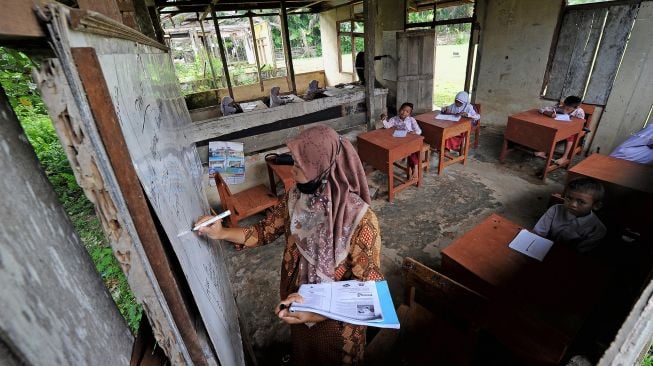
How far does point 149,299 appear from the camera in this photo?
569 millimetres

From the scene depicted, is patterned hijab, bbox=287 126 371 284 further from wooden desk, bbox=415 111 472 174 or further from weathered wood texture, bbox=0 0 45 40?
wooden desk, bbox=415 111 472 174

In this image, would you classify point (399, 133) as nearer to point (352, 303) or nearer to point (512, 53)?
point (352, 303)

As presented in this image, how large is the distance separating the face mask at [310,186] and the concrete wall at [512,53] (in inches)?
262

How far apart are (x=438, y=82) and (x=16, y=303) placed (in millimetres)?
13531

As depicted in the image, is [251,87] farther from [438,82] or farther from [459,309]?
[459,309]

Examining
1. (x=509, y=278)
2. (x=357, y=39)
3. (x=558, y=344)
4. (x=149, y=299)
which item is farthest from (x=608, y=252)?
(x=357, y=39)

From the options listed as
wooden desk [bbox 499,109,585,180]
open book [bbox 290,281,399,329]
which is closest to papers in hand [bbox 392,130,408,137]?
wooden desk [bbox 499,109,585,180]

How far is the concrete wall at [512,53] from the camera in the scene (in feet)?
18.7

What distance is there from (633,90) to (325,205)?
6295mm

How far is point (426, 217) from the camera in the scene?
399 cm

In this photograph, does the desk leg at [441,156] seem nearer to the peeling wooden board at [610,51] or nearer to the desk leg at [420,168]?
the desk leg at [420,168]

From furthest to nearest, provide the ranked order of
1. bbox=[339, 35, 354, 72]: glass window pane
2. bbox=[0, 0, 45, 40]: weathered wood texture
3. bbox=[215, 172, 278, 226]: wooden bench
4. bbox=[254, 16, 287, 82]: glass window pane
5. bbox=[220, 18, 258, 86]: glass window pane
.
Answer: bbox=[220, 18, 258, 86]: glass window pane < bbox=[254, 16, 287, 82]: glass window pane < bbox=[339, 35, 354, 72]: glass window pane < bbox=[215, 172, 278, 226]: wooden bench < bbox=[0, 0, 45, 40]: weathered wood texture

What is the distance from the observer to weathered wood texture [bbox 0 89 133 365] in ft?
1.09

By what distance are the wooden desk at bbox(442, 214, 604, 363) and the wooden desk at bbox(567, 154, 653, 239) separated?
1372 mm
